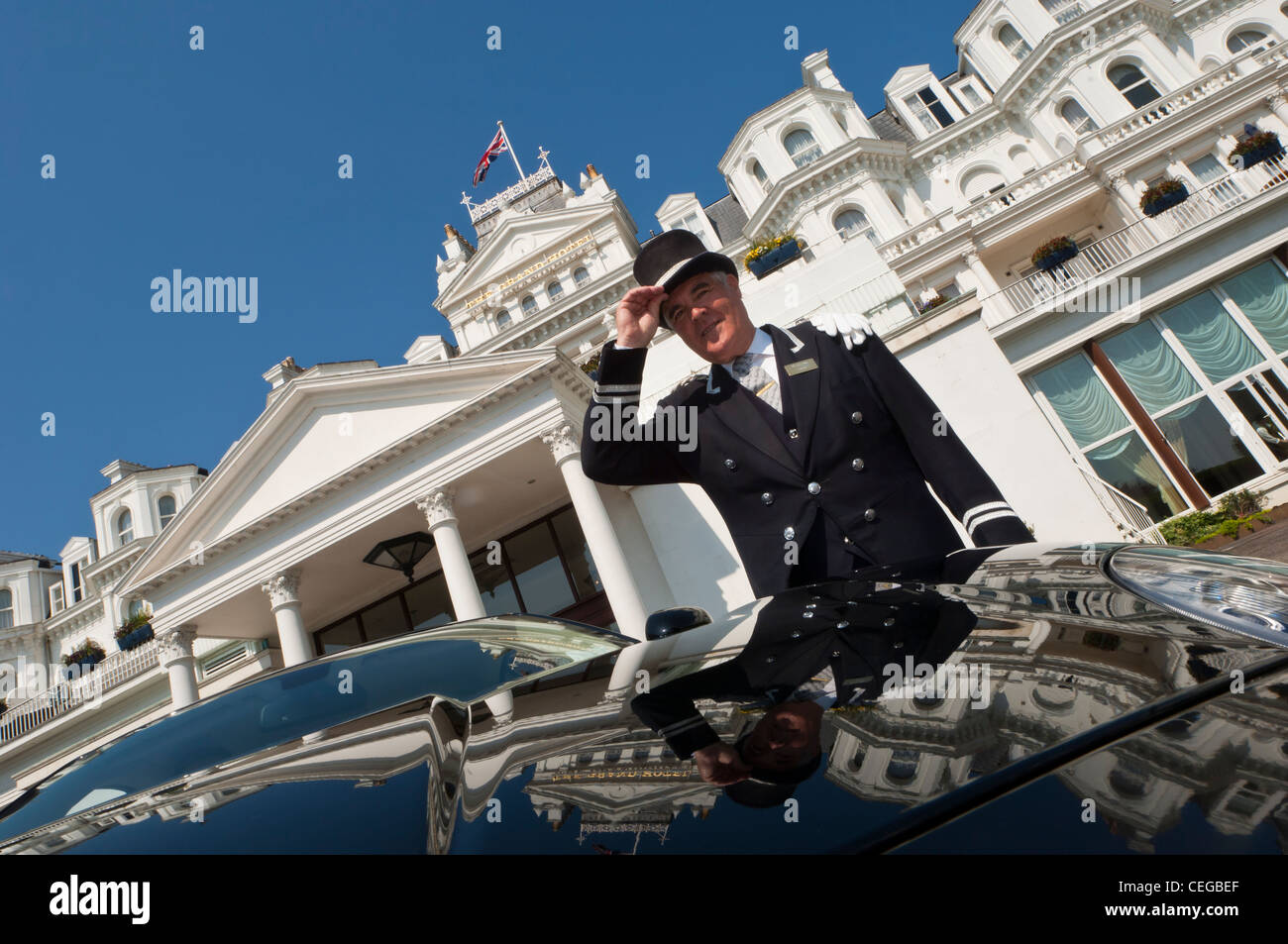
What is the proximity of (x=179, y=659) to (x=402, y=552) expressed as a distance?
245 inches

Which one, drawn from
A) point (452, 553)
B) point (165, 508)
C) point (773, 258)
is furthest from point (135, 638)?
point (773, 258)

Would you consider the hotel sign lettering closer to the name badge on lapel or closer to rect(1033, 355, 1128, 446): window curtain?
rect(1033, 355, 1128, 446): window curtain

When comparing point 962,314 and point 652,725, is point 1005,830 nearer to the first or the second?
point 652,725

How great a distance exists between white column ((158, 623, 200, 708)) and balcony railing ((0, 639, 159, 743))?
7.59 meters

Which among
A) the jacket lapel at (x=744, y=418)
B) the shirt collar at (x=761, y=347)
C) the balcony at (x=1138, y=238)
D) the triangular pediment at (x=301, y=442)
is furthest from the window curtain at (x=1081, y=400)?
the jacket lapel at (x=744, y=418)

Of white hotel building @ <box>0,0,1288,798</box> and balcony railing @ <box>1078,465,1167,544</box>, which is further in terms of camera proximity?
white hotel building @ <box>0,0,1288,798</box>

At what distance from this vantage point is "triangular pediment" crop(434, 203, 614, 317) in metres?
28.3

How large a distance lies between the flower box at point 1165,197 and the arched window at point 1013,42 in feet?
53.5

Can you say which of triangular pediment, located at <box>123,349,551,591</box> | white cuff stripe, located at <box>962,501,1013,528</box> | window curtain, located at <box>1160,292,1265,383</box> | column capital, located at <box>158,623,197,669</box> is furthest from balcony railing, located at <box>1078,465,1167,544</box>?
column capital, located at <box>158,623,197,669</box>

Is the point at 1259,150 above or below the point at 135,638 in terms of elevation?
below

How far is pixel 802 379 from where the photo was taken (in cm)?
270

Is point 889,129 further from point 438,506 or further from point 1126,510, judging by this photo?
point 438,506

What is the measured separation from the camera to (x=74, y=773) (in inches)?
91.9
